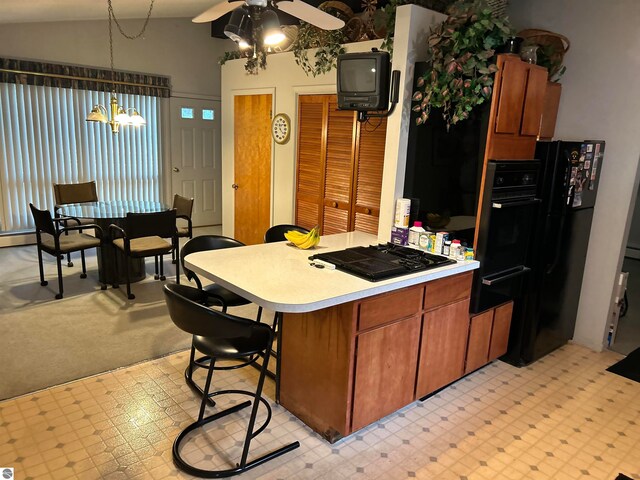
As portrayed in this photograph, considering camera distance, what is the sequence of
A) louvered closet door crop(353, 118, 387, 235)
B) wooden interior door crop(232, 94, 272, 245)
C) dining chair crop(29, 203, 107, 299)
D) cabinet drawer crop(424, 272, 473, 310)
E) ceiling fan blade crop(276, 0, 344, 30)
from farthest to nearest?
wooden interior door crop(232, 94, 272, 245) → dining chair crop(29, 203, 107, 299) → louvered closet door crop(353, 118, 387, 235) → cabinet drawer crop(424, 272, 473, 310) → ceiling fan blade crop(276, 0, 344, 30)

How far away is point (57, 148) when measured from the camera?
19.5ft

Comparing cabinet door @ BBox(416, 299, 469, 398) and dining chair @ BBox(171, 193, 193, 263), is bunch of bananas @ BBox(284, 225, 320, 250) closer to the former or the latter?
Result: cabinet door @ BBox(416, 299, 469, 398)

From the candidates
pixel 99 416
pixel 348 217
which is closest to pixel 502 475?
pixel 99 416

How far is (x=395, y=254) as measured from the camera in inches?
110

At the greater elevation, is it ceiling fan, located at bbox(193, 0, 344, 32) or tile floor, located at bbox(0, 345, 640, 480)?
ceiling fan, located at bbox(193, 0, 344, 32)

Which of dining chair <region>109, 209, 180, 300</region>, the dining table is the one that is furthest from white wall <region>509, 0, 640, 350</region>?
the dining table

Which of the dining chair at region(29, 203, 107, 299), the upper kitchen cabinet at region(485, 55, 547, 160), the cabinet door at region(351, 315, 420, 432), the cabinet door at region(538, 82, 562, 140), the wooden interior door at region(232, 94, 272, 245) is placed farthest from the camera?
the wooden interior door at region(232, 94, 272, 245)

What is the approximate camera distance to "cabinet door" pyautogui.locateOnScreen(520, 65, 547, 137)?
2.92 m

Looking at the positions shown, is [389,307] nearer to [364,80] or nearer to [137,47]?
[364,80]

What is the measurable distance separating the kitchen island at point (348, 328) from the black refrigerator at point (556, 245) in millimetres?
710

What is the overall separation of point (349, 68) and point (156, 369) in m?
2.38

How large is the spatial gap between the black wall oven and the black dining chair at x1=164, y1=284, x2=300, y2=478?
1.45 meters

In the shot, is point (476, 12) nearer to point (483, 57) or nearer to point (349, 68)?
point (483, 57)

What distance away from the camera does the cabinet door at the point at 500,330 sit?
319cm
